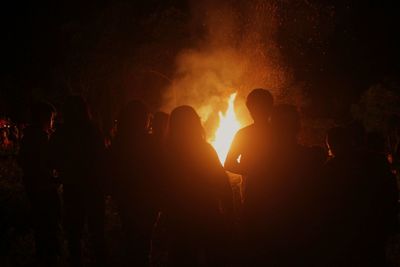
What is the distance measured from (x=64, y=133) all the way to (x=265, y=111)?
2134mm

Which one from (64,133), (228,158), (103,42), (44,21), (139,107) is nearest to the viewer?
(228,158)

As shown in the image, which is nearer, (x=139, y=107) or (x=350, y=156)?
(x=350, y=156)

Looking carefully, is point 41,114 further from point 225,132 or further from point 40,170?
point 225,132

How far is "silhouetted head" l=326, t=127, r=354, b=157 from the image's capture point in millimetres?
3869

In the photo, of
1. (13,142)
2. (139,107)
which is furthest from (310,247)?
(13,142)

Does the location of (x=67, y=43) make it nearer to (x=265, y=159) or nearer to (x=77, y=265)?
(x=77, y=265)

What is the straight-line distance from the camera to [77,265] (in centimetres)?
518

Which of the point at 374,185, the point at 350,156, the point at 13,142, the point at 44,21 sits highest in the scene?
the point at 44,21

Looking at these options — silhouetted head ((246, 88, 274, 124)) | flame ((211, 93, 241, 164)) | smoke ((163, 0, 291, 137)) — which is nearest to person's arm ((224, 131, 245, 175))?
silhouetted head ((246, 88, 274, 124))

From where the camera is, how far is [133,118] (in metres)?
4.58

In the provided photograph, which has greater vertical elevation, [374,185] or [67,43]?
[67,43]

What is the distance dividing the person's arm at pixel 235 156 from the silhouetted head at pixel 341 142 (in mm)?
752

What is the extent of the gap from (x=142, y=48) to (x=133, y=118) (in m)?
14.6

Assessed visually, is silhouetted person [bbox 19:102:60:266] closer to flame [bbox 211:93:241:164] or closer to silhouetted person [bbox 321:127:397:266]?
silhouetted person [bbox 321:127:397:266]
